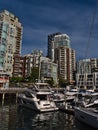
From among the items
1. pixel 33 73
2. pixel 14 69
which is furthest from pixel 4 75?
pixel 14 69

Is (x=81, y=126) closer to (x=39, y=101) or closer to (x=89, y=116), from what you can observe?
(x=89, y=116)

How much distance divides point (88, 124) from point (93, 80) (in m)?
148

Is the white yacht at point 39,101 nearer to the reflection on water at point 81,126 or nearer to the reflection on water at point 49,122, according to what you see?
the reflection on water at point 49,122

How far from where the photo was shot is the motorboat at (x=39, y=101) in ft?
126

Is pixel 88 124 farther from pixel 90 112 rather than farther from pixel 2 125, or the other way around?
pixel 2 125

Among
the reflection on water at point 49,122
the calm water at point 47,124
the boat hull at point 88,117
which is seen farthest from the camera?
the reflection on water at point 49,122

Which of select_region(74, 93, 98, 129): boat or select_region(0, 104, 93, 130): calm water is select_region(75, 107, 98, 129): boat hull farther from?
select_region(0, 104, 93, 130): calm water

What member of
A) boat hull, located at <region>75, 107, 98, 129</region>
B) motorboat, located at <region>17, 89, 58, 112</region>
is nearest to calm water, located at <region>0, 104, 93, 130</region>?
boat hull, located at <region>75, 107, 98, 129</region>

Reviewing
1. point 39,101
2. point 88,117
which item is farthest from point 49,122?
point 39,101

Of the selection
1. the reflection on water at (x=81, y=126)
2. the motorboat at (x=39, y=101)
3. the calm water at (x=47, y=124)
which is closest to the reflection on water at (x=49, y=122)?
the calm water at (x=47, y=124)

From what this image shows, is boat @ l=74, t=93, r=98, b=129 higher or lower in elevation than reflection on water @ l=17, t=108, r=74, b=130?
higher

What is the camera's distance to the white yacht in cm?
3838

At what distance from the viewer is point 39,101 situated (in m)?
39.0

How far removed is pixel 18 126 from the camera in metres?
27.0
